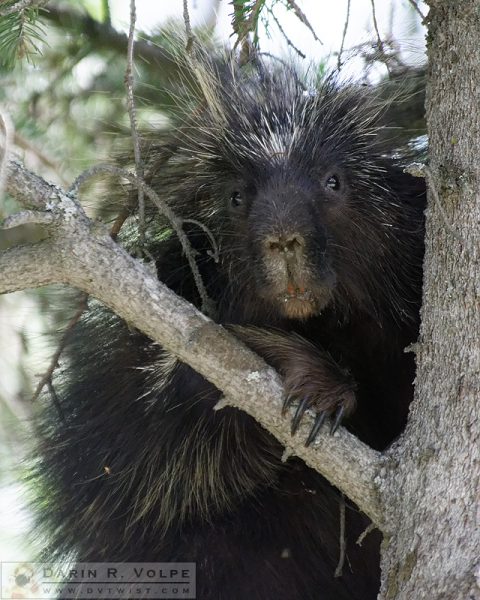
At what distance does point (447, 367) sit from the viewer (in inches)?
76.7

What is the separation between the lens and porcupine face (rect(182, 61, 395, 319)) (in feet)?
7.70

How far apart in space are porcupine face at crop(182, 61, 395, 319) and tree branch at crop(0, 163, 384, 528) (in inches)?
13.3

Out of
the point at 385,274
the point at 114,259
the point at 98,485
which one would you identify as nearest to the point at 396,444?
the point at 114,259

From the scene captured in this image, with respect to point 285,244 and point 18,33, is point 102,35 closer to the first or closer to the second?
point 18,33

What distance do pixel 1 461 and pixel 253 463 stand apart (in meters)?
1.38

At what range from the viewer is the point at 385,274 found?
287 cm

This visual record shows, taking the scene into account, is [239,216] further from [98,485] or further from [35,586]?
[35,586]

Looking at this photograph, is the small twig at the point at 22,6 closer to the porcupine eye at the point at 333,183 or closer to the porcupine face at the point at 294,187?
the porcupine face at the point at 294,187

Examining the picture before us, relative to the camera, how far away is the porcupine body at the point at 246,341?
281 cm

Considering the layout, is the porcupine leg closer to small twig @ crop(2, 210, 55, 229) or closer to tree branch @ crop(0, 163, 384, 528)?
tree branch @ crop(0, 163, 384, 528)

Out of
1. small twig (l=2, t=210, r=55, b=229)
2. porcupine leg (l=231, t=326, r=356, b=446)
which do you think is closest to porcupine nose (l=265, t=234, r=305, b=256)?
porcupine leg (l=231, t=326, r=356, b=446)

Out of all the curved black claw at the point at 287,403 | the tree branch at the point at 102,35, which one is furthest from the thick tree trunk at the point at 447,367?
the tree branch at the point at 102,35

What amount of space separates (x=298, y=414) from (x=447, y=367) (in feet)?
1.27

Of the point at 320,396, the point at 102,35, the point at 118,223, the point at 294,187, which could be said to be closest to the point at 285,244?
the point at 294,187
